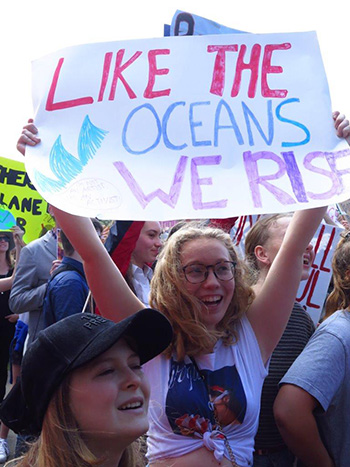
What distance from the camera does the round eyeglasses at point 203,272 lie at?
6.65ft

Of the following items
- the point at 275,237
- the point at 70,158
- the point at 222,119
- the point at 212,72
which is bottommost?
the point at 275,237

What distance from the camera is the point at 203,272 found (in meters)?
2.04

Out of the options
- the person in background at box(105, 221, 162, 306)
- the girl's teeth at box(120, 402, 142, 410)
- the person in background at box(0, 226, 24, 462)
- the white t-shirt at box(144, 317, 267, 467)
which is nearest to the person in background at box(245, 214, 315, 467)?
the white t-shirt at box(144, 317, 267, 467)

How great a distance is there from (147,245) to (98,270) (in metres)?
1.53

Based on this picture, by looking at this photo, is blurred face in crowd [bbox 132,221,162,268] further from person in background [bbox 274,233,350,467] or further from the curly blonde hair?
person in background [bbox 274,233,350,467]

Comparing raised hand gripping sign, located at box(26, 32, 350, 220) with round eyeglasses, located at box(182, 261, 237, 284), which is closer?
raised hand gripping sign, located at box(26, 32, 350, 220)

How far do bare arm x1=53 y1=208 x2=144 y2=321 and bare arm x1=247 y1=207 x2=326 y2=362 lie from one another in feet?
1.53

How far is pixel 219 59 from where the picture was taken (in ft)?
7.04

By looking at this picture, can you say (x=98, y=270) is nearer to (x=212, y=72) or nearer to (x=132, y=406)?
(x=132, y=406)

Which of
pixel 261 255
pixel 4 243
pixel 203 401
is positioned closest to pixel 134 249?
pixel 261 255

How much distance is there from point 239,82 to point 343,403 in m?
1.22

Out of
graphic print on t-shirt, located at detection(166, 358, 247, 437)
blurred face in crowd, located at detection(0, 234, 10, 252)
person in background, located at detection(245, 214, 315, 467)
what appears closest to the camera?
graphic print on t-shirt, located at detection(166, 358, 247, 437)

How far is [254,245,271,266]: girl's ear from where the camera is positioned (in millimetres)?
2627

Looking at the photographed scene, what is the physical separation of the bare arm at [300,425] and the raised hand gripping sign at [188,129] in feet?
2.40
